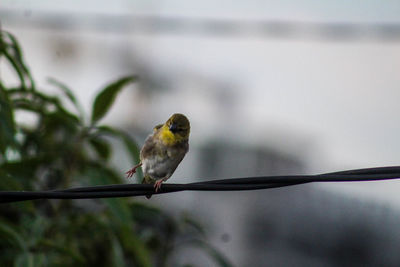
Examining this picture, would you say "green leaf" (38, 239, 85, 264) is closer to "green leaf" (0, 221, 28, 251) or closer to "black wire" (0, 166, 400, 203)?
"green leaf" (0, 221, 28, 251)

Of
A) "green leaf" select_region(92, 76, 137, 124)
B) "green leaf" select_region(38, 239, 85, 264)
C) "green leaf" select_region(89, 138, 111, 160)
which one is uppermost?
"green leaf" select_region(92, 76, 137, 124)

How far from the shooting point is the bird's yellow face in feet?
13.8

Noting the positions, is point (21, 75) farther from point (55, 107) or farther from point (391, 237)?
point (391, 237)

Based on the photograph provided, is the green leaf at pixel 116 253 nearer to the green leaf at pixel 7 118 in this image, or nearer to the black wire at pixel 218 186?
the green leaf at pixel 7 118

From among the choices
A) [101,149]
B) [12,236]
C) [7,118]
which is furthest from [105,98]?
[12,236]

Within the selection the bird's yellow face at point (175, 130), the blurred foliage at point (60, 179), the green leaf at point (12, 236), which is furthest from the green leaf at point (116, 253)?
the bird's yellow face at point (175, 130)

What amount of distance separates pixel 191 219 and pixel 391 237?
795cm

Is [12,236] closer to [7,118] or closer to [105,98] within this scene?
[7,118]

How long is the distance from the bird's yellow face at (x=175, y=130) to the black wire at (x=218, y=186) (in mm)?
1011

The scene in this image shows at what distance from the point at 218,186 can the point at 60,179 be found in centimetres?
213

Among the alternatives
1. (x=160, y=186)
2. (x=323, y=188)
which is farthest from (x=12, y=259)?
(x=323, y=188)

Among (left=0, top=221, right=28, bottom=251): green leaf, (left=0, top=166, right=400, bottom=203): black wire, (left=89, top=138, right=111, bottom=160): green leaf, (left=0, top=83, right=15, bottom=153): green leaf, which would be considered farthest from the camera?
(left=89, top=138, right=111, bottom=160): green leaf

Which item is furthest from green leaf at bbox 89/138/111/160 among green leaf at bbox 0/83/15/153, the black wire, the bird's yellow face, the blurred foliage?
the black wire

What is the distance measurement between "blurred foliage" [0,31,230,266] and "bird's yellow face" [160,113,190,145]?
1.50ft
